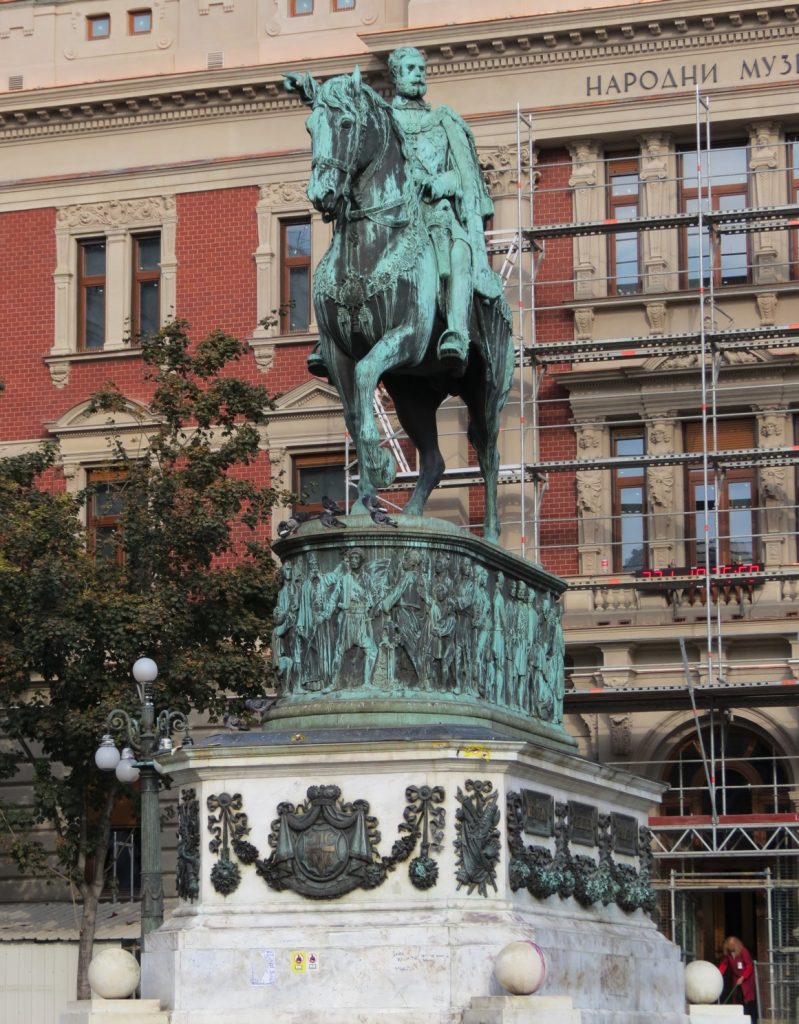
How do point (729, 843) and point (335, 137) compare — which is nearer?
point (335, 137)

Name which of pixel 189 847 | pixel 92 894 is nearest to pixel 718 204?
pixel 92 894

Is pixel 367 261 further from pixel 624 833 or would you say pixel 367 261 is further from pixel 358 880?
pixel 624 833

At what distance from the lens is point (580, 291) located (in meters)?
35.2

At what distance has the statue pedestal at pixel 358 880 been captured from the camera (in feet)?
41.4

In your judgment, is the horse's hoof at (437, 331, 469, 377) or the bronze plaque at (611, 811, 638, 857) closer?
the horse's hoof at (437, 331, 469, 377)

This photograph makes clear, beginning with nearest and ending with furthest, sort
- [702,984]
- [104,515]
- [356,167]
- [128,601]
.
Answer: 1. [356,167]
2. [702,984]
3. [128,601]
4. [104,515]

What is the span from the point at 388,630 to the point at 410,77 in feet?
12.5

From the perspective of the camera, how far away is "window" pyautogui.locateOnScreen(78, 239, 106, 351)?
3822 centimetres

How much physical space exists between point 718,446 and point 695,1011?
63.6 ft

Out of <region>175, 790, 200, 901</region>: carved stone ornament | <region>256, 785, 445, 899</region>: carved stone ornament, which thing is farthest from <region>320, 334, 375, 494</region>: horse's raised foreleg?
<region>256, 785, 445, 899</region>: carved stone ornament

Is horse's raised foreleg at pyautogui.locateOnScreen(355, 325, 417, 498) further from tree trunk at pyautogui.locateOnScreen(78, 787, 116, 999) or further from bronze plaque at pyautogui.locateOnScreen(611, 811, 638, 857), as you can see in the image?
tree trunk at pyautogui.locateOnScreen(78, 787, 116, 999)

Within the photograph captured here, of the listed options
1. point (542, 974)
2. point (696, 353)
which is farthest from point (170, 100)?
point (542, 974)

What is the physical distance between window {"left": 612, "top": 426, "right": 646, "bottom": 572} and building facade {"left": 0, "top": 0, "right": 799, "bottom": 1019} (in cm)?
4

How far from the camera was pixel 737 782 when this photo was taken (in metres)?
33.8
